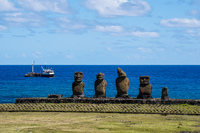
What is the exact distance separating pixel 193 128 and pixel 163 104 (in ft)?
27.0

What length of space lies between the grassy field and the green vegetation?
0.82 metres

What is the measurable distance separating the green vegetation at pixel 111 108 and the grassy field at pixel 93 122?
32.2 inches

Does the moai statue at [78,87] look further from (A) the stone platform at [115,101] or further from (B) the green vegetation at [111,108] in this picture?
(B) the green vegetation at [111,108]

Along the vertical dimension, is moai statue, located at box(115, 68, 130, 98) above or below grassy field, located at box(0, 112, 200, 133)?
above

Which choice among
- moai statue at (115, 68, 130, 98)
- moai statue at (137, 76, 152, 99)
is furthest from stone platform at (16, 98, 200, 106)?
moai statue at (115, 68, 130, 98)

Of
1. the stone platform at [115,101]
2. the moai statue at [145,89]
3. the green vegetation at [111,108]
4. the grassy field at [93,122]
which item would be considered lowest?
the grassy field at [93,122]

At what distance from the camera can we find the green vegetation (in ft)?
77.8

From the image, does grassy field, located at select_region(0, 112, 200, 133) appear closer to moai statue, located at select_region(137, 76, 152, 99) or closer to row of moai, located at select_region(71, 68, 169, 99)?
moai statue, located at select_region(137, 76, 152, 99)

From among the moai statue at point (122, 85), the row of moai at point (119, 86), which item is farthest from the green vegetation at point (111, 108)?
the moai statue at point (122, 85)

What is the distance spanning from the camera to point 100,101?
27.3 meters

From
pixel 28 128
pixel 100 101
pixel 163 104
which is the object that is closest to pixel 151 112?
pixel 163 104

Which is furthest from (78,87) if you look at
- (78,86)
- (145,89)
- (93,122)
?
(93,122)

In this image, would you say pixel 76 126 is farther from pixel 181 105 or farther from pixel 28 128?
pixel 181 105

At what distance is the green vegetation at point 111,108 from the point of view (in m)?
23.7
